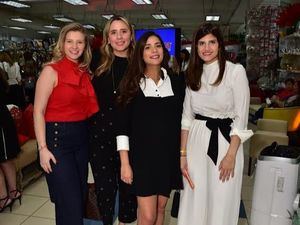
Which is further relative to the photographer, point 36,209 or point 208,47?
point 36,209

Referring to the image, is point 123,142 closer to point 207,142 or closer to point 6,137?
point 207,142

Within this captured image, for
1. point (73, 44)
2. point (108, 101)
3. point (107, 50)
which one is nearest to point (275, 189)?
point (108, 101)

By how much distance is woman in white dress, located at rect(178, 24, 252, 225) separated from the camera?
1807 millimetres

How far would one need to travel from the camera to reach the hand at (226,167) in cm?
184

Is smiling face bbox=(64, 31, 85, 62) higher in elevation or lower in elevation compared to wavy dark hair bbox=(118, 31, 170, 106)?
higher

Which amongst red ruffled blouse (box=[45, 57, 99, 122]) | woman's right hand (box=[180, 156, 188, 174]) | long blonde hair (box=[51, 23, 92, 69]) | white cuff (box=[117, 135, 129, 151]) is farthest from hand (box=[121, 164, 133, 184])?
long blonde hair (box=[51, 23, 92, 69])

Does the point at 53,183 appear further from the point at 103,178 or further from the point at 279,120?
the point at 279,120

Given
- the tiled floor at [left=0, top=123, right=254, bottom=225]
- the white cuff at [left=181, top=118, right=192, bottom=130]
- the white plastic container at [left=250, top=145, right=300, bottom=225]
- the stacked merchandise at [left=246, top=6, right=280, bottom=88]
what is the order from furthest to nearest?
the stacked merchandise at [left=246, top=6, right=280, bottom=88] → the tiled floor at [left=0, top=123, right=254, bottom=225] → the white plastic container at [left=250, top=145, right=300, bottom=225] → the white cuff at [left=181, top=118, right=192, bottom=130]

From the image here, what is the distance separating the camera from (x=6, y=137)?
3059mm

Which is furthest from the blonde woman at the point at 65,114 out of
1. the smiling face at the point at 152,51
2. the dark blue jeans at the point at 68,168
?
the smiling face at the point at 152,51

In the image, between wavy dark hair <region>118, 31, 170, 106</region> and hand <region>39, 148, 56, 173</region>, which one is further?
hand <region>39, 148, 56, 173</region>

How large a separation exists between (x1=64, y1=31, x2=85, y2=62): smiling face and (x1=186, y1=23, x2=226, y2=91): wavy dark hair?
2.20ft

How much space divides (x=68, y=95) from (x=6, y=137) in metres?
1.43

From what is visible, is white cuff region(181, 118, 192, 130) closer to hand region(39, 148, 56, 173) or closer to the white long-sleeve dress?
the white long-sleeve dress
